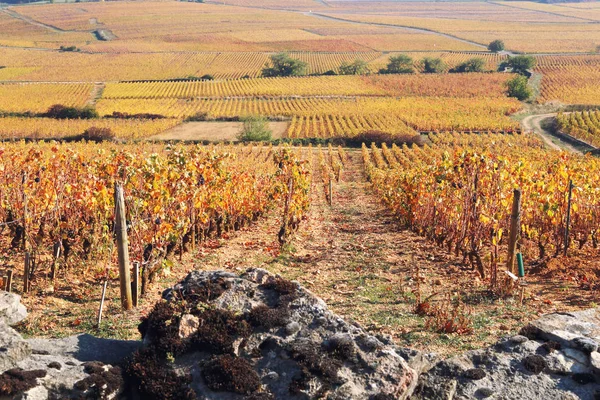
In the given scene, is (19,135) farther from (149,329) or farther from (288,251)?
(149,329)

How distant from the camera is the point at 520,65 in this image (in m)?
105

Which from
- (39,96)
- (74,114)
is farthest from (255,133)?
(39,96)

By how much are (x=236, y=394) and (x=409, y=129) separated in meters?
52.8

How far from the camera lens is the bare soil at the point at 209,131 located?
53619 millimetres

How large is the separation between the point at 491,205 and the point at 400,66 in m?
103

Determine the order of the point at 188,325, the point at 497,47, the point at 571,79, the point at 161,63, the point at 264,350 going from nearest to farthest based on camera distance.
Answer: the point at 264,350
the point at 188,325
the point at 571,79
the point at 161,63
the point at 497,47

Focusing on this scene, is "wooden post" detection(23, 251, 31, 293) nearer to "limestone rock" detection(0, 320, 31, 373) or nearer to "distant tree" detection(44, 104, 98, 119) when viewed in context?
"limestone rock" detection(0, 320, 31, 373)

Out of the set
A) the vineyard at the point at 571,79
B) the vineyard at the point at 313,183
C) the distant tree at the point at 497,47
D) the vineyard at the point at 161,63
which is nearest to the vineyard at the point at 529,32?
the distant tree at the point at 497,47

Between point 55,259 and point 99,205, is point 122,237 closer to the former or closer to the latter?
point 55,259

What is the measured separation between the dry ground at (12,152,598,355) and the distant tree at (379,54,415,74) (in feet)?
312

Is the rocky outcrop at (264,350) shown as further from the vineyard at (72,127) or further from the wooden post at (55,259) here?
the vineyard at (72,127)

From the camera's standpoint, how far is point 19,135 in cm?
5103

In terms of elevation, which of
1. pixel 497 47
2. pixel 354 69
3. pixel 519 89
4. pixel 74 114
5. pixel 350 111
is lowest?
pixel 350 111

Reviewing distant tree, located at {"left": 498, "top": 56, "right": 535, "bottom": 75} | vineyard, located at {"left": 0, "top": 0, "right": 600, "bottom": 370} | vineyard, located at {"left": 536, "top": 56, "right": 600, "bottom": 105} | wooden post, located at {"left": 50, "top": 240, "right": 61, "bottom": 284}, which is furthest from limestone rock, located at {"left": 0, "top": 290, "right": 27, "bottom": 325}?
distant tree, located at {"left": 498, "top": 56, "right": 535, "bottom": 75}
